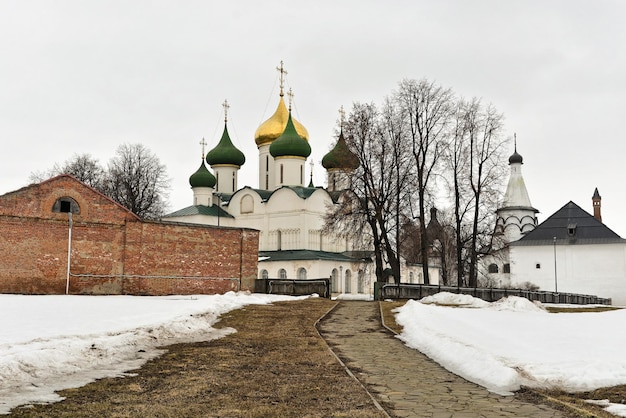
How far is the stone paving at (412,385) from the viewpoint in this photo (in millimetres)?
6320

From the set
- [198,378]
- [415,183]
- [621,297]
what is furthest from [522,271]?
[198,378]

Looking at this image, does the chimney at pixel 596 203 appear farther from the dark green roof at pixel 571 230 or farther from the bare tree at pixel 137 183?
the bare tree at pixel 137 183

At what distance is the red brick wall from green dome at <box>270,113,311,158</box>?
2083 cm

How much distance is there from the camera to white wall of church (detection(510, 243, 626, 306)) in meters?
51.2

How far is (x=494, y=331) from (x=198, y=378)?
7.54 metres

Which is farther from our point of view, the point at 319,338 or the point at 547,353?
the point at 319,338

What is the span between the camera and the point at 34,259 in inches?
1034

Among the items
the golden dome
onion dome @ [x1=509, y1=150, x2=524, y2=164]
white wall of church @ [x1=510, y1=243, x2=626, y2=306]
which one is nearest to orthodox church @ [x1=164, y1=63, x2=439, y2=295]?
the golden dome

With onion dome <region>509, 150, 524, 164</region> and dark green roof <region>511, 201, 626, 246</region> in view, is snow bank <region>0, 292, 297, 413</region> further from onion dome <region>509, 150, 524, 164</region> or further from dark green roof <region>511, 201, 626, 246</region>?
onion dome <region>509, 150, 524, 164</region>

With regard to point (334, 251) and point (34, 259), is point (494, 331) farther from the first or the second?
point (334, 251)

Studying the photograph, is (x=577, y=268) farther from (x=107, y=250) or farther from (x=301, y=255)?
(x=107, y=250)

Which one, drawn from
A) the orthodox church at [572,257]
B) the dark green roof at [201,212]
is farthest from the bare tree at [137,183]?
the orthodox church at [572,257]

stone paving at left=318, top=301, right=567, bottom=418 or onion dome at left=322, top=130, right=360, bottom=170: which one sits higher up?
onion dome at left=322, top=130, right=360, bottom=170

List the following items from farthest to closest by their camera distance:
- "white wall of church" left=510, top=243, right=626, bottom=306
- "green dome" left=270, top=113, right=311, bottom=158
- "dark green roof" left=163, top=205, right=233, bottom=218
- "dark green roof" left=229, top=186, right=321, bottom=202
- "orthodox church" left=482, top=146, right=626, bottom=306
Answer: "dark green roof" left=163, top=205, right=233, bottom=218, "green dome" left=270, top=113, right=311, bottom=158, "orthodox church" left=482, top=146, right=626, bottom=306, "white wall of church" left=510, top=243, right=626, bottom=306, "dark green roof" left=229, top=186, right=321, bottom=202
